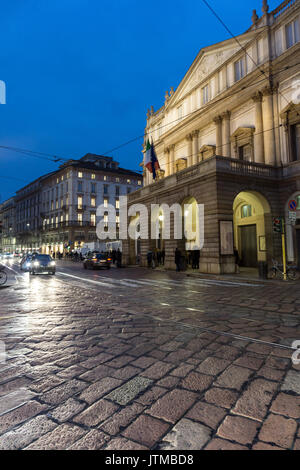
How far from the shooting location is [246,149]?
22938 mm

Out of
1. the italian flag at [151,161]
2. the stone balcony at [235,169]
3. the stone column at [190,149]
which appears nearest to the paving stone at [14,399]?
the stone balcony at [235,169]

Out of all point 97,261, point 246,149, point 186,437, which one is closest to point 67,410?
point 186,437

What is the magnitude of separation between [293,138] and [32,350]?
21.3m

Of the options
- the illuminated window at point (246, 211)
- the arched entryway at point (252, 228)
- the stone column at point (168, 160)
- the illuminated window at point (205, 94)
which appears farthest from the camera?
the stone column at point (168, 160)

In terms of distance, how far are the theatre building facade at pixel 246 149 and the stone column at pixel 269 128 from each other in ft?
0.23

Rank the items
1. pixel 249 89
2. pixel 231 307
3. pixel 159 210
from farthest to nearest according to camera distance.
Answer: pixel 159 210 → pixel 249 89 → pixel 231 307

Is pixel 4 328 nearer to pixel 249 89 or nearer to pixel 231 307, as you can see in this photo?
pixel 231 307

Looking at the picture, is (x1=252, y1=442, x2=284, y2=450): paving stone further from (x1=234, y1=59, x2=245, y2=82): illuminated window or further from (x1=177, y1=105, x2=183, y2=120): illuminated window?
(x1=177, y1=105, x2=183, y2=120): illuminated window

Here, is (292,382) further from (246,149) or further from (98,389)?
(246,149)

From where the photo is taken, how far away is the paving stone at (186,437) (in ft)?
6.75

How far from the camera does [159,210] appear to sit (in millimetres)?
25406

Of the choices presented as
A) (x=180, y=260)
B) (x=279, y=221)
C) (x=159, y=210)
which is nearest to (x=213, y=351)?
(x=279, y=221)

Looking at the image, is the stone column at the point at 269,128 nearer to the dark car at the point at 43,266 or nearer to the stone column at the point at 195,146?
the stone column at the point at 195,146

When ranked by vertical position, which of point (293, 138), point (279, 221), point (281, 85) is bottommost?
point (279, 221)
